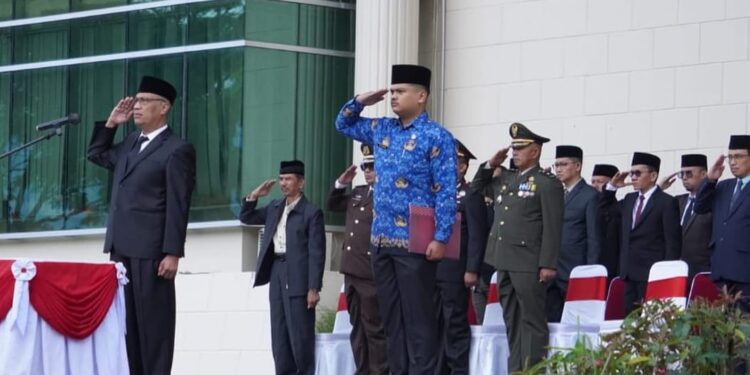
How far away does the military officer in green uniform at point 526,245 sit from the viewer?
11562mm

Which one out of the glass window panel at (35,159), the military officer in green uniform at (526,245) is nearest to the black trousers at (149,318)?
the military officer in green uniform at (526,245)

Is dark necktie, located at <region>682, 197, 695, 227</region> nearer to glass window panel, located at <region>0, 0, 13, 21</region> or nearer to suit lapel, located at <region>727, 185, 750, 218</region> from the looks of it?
suit lapel, located at <region>727, 185, 750, 218</region>

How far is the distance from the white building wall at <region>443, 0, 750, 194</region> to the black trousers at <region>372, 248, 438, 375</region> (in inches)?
242

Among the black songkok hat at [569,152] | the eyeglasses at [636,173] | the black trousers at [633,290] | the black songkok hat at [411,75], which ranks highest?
the black songkok hat at [411,75]

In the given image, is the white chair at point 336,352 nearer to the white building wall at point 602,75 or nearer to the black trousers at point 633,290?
the black trousers at point 633,290

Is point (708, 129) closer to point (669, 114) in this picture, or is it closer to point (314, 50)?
point (669, 114)

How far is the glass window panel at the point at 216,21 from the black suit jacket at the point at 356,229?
426 cm

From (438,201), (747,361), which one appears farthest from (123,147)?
(747,361)

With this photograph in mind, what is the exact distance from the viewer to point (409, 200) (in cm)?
995

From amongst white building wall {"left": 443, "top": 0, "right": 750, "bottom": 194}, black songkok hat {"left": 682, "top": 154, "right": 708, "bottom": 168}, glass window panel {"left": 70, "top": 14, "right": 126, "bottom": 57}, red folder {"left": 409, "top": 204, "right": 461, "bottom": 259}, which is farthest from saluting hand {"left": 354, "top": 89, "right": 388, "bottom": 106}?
glass window panel {"left": 70, "top": 14, "right": 126, "bottom": 57}

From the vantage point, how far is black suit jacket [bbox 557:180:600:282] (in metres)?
13.0

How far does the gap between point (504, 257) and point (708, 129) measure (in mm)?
4529

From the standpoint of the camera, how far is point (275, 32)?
1780cm

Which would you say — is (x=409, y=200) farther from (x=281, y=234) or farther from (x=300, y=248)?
(x=281, y=234)
